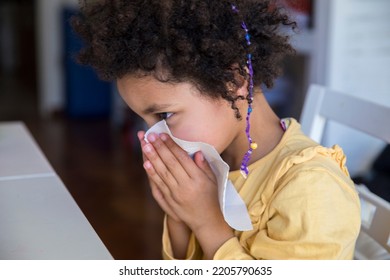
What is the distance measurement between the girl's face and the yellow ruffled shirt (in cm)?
9

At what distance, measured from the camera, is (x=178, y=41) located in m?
0.83

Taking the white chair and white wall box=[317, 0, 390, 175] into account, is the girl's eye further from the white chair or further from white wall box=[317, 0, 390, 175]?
white wall box=[317, 0, 390, 175]

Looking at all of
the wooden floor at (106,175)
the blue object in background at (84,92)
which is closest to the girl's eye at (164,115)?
the wooden floor at (106,175)

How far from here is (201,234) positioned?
0.95m

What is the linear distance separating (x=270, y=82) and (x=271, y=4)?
0.13m

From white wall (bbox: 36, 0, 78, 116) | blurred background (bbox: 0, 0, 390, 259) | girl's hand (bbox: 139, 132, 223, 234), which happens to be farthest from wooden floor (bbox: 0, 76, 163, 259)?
girl's hand (bbox: 139, 132, 223, 234)

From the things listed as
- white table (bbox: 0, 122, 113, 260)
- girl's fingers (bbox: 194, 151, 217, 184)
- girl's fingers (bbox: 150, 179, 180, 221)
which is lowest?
girl's fingers (bbox: 150, 179, 180, 221)

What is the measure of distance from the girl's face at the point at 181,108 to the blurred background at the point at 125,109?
184mm

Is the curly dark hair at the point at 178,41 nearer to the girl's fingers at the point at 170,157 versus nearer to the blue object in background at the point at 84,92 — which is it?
the girl's fingers at the point at 170,157

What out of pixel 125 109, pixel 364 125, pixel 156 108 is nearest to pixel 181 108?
pixel 156 108

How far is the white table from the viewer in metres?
0.73

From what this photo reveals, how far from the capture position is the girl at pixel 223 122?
2.70 feet

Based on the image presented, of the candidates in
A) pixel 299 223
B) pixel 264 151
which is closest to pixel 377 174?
pixel 264 151

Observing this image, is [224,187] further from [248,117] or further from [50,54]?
[50,54]
